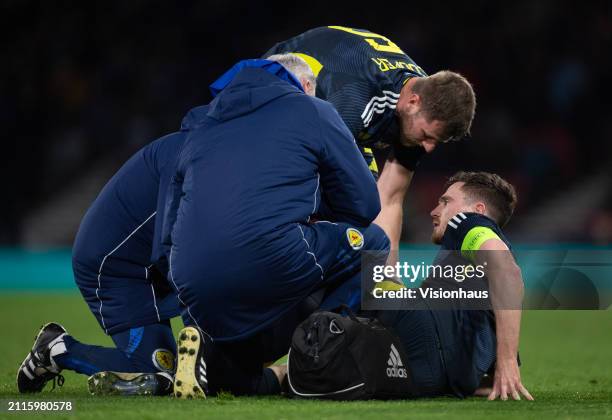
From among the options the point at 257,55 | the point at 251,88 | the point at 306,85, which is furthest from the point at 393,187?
the point at 257,55

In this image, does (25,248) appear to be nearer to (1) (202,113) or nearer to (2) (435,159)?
(2) (435,159)

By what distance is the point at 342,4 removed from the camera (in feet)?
48.1

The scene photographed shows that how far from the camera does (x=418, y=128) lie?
17.7 ft

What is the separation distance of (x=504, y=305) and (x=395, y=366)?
0.46m

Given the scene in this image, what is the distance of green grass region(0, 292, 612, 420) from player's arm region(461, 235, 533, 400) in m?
0.10

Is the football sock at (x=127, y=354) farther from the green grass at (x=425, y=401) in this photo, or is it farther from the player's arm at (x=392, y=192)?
the player's arm at (x=392, y=192)

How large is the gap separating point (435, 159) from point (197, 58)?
3.85m

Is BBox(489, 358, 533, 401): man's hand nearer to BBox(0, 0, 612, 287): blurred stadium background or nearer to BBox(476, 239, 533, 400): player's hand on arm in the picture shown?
BBox(476, 239, 533, 400): player's hand on arm

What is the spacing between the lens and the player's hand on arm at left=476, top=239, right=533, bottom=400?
392 centimetres

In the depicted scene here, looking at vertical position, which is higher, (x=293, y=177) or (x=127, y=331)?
(x=293, y=177)

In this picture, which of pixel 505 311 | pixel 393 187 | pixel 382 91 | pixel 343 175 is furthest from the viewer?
pixel 393 187

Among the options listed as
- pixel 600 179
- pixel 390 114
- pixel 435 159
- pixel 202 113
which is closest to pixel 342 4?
pixel 435 159

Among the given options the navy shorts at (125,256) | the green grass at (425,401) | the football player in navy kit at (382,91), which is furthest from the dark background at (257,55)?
the navy shorts at (125,256)

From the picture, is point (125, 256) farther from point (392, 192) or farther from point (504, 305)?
point (392, 192)
